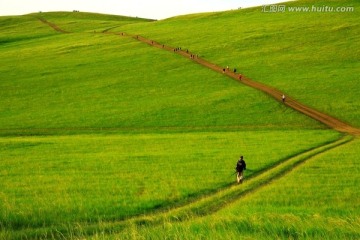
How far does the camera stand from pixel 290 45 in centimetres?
8175

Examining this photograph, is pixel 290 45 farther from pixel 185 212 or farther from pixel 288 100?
pixel 185 212

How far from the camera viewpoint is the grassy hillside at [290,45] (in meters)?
56.1

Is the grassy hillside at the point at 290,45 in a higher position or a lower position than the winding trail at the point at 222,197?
higher

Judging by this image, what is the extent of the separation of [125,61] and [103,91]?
20.1m

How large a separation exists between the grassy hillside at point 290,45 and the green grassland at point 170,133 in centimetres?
42

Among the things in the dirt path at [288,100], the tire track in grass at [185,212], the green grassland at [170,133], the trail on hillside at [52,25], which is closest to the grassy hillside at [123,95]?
the green grassland at [170,133]

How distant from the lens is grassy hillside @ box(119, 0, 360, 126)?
56125mm

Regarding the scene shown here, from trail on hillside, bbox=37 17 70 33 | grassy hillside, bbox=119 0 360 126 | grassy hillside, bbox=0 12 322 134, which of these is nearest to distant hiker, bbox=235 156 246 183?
grassy hillside, bbox=0 12 322 134

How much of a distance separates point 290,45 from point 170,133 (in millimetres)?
46029

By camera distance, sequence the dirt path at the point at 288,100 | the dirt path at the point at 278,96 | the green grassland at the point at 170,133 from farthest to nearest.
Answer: the dirt path at the point at 278,96 → the dirt path at the point at 288,100 → the green grassland at the point at 170,133

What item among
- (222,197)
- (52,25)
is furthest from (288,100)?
(52,25)

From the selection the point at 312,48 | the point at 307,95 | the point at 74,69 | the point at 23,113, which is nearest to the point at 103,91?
the point at 23,113

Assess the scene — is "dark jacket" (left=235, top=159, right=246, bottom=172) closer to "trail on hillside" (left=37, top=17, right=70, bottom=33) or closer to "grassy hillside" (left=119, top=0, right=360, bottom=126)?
"grassy hillside" (left=119, top=0, right=360, bottom=126)

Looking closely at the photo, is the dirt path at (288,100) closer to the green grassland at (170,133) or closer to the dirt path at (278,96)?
the dirt path at (278,96)
